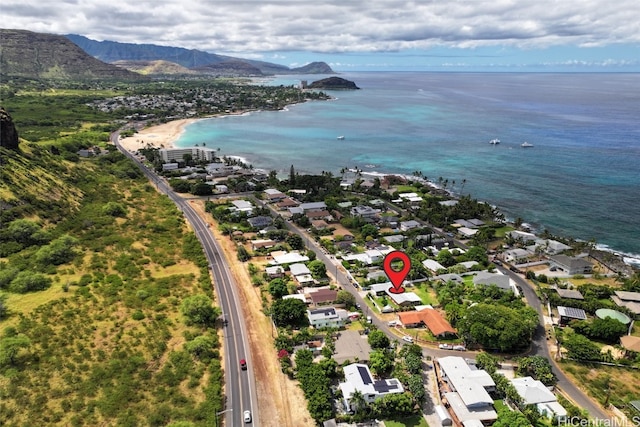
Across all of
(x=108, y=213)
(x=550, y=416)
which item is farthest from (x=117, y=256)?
(x=550, y=416)

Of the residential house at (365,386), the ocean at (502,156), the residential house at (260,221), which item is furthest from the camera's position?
the ocean at (502,156)

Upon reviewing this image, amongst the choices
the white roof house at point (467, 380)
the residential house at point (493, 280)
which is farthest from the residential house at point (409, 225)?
the white roof house at point (467, 380)

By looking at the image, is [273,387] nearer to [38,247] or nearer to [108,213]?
[38,247]

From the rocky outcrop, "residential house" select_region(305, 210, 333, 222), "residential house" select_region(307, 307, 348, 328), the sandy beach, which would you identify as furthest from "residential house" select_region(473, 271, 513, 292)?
the sandy beach

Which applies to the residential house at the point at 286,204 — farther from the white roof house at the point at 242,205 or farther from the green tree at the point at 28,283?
the green tree at the point at 28,283

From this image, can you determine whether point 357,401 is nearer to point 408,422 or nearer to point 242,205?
point 408,422
